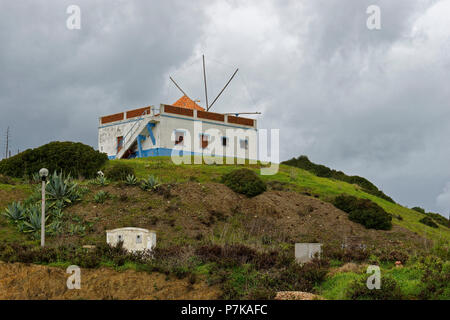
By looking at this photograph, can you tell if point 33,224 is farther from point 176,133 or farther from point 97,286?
point 176,133

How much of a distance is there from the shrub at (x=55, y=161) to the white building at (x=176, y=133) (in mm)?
11406

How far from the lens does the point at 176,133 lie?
141 feet

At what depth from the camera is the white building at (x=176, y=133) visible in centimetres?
4216

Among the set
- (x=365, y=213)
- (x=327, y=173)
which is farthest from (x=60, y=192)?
(x=327, y=173)

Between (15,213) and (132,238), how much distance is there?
25.2 ft

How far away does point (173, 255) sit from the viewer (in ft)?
48.2

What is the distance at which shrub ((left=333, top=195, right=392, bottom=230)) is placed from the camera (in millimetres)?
24859

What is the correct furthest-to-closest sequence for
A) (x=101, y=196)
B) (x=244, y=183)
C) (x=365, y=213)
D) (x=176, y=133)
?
(x=176, y=133) → (x=244, y=183) → (x=365, y=213) → (x=101, y=196)

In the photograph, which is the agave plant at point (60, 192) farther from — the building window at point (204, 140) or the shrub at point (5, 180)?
the building window at point (204, 140)

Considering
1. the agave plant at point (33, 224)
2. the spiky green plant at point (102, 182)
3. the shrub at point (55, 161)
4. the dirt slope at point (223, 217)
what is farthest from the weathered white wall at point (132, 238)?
the shrub at point (55, 161)

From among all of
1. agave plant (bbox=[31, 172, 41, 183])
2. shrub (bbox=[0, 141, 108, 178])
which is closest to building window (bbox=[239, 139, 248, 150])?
shrub (bbox=[0, 141, 108, 178])

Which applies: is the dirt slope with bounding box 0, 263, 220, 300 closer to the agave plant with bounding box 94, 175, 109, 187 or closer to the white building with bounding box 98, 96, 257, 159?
the agave plant with bounding box 94, 175, 109, 187
